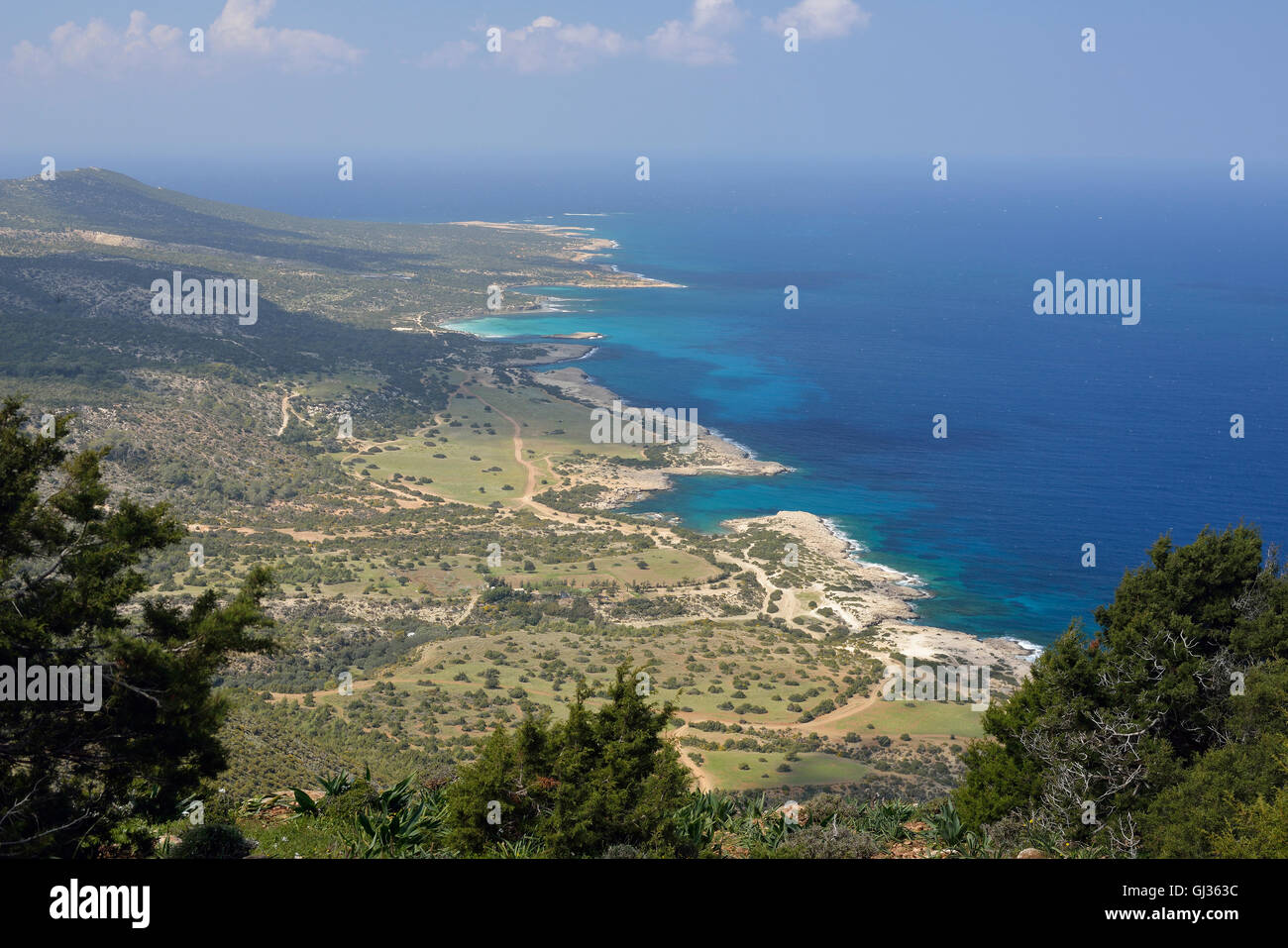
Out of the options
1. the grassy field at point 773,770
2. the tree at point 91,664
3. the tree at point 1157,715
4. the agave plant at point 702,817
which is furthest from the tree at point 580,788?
the grassy field at point 773,770

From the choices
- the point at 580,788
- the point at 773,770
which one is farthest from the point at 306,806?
the point at 773,770

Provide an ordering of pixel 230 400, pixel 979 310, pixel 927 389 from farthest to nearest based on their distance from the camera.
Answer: pixel 979 310 < pixel 927 389 < pixel 230 400

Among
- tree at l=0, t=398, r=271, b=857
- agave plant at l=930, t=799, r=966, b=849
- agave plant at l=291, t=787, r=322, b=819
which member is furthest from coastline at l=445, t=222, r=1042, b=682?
tree at l=0, t=398, r=271, b=857

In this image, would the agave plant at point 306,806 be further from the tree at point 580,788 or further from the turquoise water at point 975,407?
the turquoise water at point 975,407

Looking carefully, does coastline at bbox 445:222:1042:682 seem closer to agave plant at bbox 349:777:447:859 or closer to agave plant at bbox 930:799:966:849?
agave plant at bbox 930:799:966:849

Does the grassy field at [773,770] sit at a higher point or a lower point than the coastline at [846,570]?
lower
